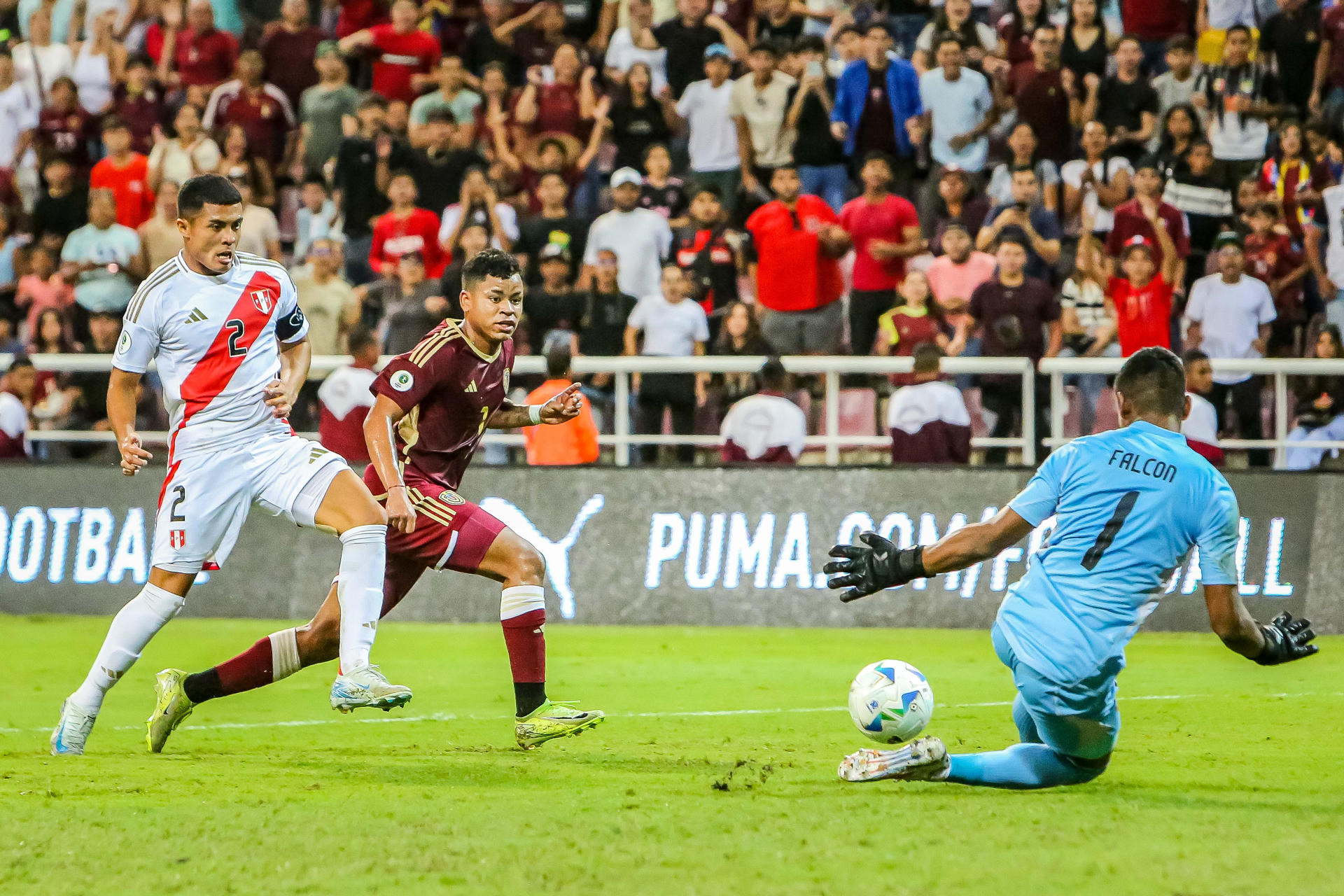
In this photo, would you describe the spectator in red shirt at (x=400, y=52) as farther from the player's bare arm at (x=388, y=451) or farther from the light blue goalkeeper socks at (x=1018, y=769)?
the light blue goalkeeper socks at (x=1018, y=769)

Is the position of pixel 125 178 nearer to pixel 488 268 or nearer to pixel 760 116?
pixel 760 116

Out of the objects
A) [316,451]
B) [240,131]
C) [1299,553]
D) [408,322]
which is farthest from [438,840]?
[240,131]

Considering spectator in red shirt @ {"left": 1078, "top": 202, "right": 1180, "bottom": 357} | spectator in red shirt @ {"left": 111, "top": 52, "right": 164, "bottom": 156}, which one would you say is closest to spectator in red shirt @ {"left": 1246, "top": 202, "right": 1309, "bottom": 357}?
spectator in red shirt @ {"left": 1078, "top": 202, "right": 1180, "bottom": 357}

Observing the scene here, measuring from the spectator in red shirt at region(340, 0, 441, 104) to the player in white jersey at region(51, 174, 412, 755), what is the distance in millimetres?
11125

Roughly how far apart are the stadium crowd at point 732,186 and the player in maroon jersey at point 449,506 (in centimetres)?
540

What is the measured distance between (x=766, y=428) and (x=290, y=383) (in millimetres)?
6519

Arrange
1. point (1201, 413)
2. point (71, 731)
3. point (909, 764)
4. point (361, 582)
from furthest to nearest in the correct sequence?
1. point (1201, 413)
2. point (71, 731)
3. point (361, 582)
4. point (909, 764)

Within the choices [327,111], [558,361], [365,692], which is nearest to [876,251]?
[558,361]

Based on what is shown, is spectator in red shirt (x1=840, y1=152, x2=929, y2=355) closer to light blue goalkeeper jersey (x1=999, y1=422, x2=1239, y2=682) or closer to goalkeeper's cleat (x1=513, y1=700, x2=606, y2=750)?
goalkeeper's cleat (x1=513, y1=700, x2=606, y2=750)

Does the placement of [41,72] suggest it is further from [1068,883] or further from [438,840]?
[1068,883]

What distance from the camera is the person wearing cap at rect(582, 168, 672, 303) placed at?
15539mm

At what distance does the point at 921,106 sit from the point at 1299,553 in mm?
6084

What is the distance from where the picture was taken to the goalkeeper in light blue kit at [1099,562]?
18.6ft

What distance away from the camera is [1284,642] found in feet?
18.8
